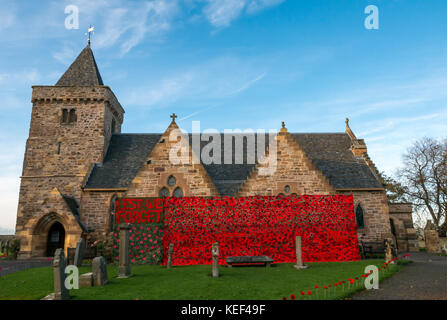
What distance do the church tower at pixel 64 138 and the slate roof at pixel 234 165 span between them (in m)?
1.32

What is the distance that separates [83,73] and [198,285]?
2858 cm

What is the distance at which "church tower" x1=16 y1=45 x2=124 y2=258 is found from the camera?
84.9ft

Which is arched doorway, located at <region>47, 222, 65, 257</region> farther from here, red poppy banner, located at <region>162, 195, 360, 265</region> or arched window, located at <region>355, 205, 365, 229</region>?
arched window, located at <region>355, 205, 365, 229</region>

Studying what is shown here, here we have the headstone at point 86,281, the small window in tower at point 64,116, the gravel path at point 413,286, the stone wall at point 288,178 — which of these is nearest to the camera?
the gravel path at point 413,286

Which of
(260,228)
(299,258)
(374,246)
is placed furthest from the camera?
(374,246)

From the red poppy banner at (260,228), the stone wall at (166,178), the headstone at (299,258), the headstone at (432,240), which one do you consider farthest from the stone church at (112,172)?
the headstone at (299,258)

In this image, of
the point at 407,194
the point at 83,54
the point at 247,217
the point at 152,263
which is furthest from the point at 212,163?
the point at 407,194

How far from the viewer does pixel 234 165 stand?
84.6 ft

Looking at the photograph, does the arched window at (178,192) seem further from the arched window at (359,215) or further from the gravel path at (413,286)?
the arched window at (359,215)

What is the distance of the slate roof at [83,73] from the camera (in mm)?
30441

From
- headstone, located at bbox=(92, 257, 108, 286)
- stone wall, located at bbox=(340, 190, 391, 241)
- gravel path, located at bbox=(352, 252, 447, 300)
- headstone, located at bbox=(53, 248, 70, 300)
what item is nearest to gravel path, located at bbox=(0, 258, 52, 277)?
headstone, located at bbox=(92, 257, 108, 286)

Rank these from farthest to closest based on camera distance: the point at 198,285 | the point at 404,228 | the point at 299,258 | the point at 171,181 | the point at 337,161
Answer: the point at 337,161 < the point at 404,228 < the point at 171,181 < the point at 299,258 < the point at 198,285

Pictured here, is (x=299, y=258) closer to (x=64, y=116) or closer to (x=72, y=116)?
(x=72, y=116)

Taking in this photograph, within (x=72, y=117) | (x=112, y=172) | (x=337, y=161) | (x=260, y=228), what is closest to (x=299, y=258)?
(x=260, y=228)
